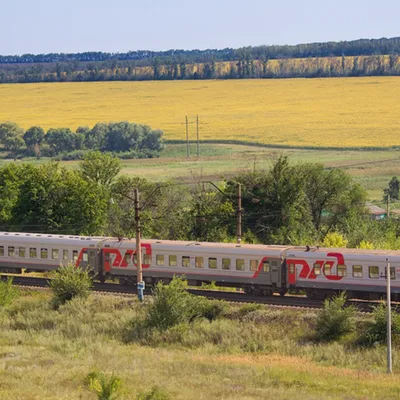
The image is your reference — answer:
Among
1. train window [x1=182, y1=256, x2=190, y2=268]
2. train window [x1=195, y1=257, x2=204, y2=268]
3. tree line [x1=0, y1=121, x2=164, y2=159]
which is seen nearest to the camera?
train window [x1=195, y1=257, x2=204, y2=268]

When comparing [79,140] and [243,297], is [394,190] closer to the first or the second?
[243,297]

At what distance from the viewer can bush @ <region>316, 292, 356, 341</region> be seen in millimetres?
35656

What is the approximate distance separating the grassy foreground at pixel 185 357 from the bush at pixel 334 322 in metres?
0.64

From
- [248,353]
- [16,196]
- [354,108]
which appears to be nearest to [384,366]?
[248,353]

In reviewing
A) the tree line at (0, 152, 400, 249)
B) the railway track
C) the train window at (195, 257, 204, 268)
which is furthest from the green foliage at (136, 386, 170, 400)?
the tree line at (0, 152, 400, 249)

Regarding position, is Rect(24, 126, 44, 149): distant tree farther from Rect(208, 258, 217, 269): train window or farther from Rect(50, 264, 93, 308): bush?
Rect(208, 258, 217, 269): train window

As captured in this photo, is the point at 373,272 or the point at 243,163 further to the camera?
the point at 243,163

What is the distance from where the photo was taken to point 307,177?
71188mm

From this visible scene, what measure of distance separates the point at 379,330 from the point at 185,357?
7230mm

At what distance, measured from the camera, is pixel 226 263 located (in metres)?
44.1

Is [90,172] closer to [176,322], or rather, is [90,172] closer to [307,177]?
[307,177]

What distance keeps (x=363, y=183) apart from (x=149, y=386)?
74733 millimetres

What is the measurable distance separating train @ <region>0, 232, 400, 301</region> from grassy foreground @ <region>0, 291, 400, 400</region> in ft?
10.8

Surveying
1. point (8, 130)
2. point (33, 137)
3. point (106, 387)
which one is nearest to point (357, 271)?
point (106, 387)
